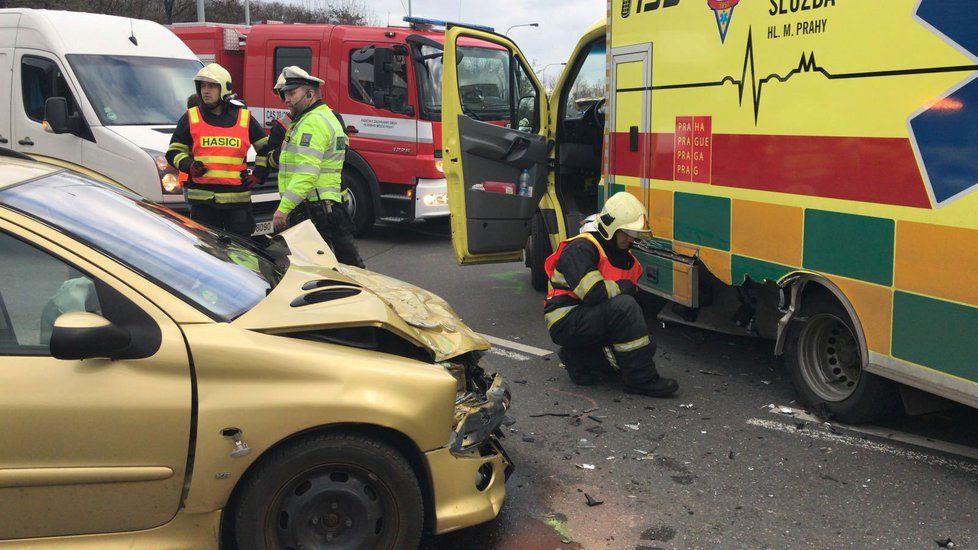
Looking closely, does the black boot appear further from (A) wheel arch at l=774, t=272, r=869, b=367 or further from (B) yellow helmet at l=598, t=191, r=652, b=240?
(B) yellow helmet at l=598, t=191, r=652, b=240

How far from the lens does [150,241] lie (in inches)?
131

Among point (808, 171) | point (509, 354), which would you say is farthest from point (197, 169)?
point (808, 171)

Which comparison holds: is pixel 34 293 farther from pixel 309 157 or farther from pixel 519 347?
pixel 519 347

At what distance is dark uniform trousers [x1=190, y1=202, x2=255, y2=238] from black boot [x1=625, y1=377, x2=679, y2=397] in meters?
3.04

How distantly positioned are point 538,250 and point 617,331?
283 cm

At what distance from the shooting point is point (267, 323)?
10.3ft

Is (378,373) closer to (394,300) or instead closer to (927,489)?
(394,300)

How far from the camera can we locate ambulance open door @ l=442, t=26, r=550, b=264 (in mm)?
7371

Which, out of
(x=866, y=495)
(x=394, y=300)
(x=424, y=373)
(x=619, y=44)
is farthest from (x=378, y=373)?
(x=619, y=44)

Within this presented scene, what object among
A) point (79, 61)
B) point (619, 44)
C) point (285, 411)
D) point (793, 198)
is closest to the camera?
point (285, 411)

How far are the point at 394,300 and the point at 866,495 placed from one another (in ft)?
7.47

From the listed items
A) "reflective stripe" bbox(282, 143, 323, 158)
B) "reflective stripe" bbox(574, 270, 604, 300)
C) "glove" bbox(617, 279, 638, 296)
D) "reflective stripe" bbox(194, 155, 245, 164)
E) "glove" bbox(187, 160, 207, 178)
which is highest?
"reflective stripe" bbox(282, 143, 323, 158)

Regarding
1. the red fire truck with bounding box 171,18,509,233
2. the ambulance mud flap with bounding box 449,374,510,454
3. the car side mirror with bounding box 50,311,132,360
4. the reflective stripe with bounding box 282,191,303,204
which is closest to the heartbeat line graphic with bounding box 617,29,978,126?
the ambulance mud flap with bounding box 449,374,510,454

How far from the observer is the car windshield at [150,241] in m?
3.07
